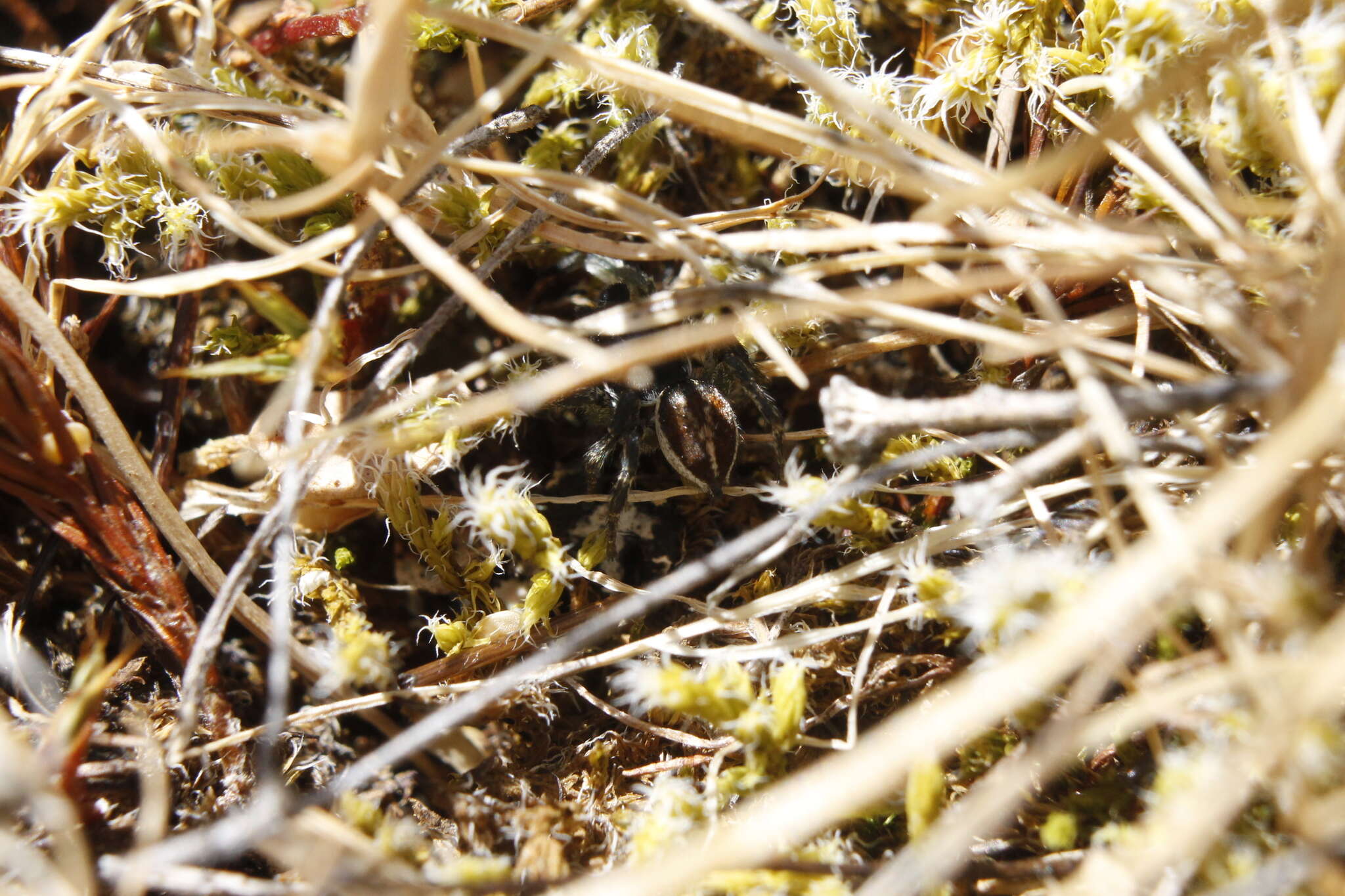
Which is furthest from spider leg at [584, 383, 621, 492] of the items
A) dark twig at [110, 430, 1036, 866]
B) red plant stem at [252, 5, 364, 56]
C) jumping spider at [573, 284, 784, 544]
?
red plant stem at [252, 5, 364, 56]

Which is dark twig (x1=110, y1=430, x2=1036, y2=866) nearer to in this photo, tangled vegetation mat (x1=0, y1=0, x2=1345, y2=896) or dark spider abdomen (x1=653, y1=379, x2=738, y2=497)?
tangled vegetation mat (x1=0, y1=0, x2=1345, y2=896)

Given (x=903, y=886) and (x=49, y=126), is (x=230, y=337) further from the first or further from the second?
(x=903, y=886)

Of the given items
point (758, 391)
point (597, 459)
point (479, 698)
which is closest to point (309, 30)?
point (597, 459)

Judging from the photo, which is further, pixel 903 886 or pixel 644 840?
pixel 644 840

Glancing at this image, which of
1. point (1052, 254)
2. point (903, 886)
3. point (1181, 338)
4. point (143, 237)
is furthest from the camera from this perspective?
point (143, 237)

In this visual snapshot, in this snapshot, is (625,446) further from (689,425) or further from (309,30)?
(309,30)

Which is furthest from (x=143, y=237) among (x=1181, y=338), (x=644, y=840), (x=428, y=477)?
(x=1181, y=338)

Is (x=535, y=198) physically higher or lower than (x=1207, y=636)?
higher

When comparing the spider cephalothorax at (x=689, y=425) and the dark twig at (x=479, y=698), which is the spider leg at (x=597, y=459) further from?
the dark twig at (x=479, y=698)
